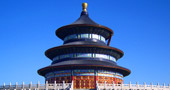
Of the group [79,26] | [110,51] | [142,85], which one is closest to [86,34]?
[79,26]

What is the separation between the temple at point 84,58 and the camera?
5791 cm

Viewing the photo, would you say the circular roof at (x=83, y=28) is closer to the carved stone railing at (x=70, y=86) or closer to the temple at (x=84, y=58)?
the temple at (x=84, y=58)

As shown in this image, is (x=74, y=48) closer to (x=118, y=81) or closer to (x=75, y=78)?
(x=75, y=78)

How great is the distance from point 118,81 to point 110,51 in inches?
258

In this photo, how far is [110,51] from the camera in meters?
63.0

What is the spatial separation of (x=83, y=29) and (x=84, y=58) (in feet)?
24.8

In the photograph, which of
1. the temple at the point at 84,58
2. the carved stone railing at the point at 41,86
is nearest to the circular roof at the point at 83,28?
the temple at the point at 84,58

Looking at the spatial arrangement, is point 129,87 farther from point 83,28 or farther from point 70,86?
point 83,28

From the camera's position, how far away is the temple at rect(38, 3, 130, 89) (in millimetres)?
57906

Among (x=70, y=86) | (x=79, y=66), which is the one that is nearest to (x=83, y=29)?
(x=79, y=66)

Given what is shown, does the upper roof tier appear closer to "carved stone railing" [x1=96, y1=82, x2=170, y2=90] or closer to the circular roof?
the circular roof

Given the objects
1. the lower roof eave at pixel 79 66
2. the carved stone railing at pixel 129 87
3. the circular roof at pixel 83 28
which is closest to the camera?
the carved stone railing at pixel 129 87

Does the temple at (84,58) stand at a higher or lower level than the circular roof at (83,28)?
lower

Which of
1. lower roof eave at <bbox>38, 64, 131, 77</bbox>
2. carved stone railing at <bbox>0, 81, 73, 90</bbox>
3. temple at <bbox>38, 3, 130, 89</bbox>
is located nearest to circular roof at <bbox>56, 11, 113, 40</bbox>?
temple at <bbox>38, 3, 130, 89</bbox>
